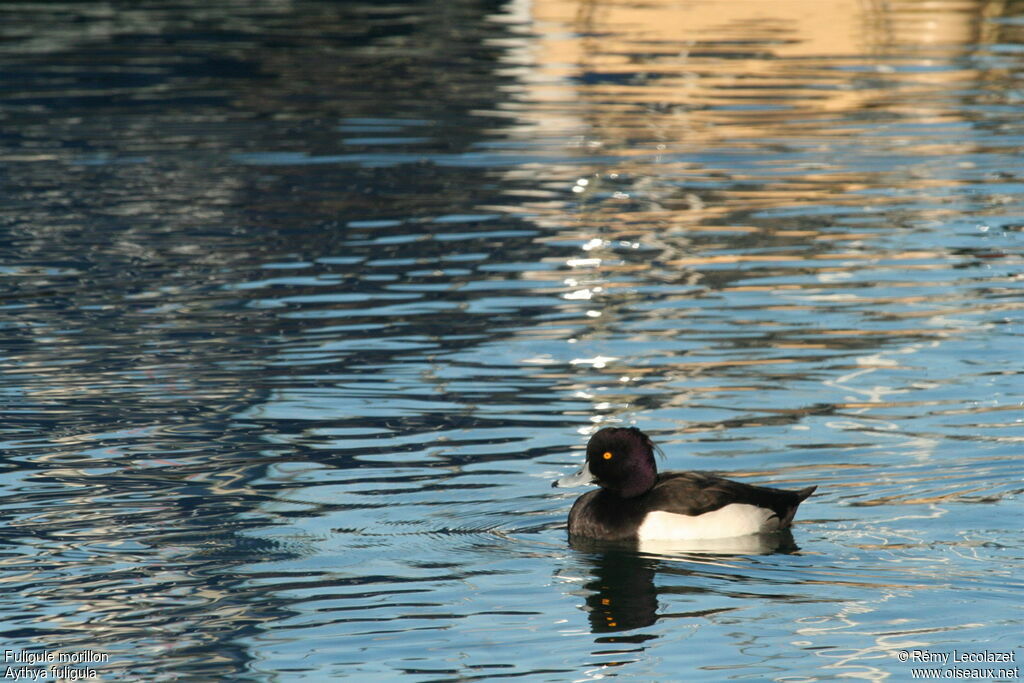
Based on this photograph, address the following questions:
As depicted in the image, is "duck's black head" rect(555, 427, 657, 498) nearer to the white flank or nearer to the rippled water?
the white flank

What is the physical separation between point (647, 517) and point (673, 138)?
1804 cm

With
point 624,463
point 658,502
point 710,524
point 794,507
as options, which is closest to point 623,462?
point 624,463

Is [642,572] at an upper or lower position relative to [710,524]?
lower

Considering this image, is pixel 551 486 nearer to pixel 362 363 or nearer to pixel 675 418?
pixel 675 418

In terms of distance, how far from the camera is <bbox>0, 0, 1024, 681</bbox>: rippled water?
32.6 ft

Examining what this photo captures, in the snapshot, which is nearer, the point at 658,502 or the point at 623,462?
the point at 658,502

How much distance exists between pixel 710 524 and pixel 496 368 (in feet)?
15.4

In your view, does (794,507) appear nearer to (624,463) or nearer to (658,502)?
(658,502)

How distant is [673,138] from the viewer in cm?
2856

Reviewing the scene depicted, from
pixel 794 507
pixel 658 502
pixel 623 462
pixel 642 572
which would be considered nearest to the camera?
pixel 642 572

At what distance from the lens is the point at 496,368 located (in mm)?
15422

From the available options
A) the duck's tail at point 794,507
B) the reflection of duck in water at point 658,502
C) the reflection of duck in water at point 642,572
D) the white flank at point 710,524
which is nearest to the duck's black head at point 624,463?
the reflection of duck in water at point 658,502

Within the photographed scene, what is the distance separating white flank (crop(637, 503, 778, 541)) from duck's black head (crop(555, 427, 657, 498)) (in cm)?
24

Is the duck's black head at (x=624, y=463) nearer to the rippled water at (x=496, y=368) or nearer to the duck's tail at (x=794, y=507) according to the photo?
the rippled water at (x=496, y=368)
